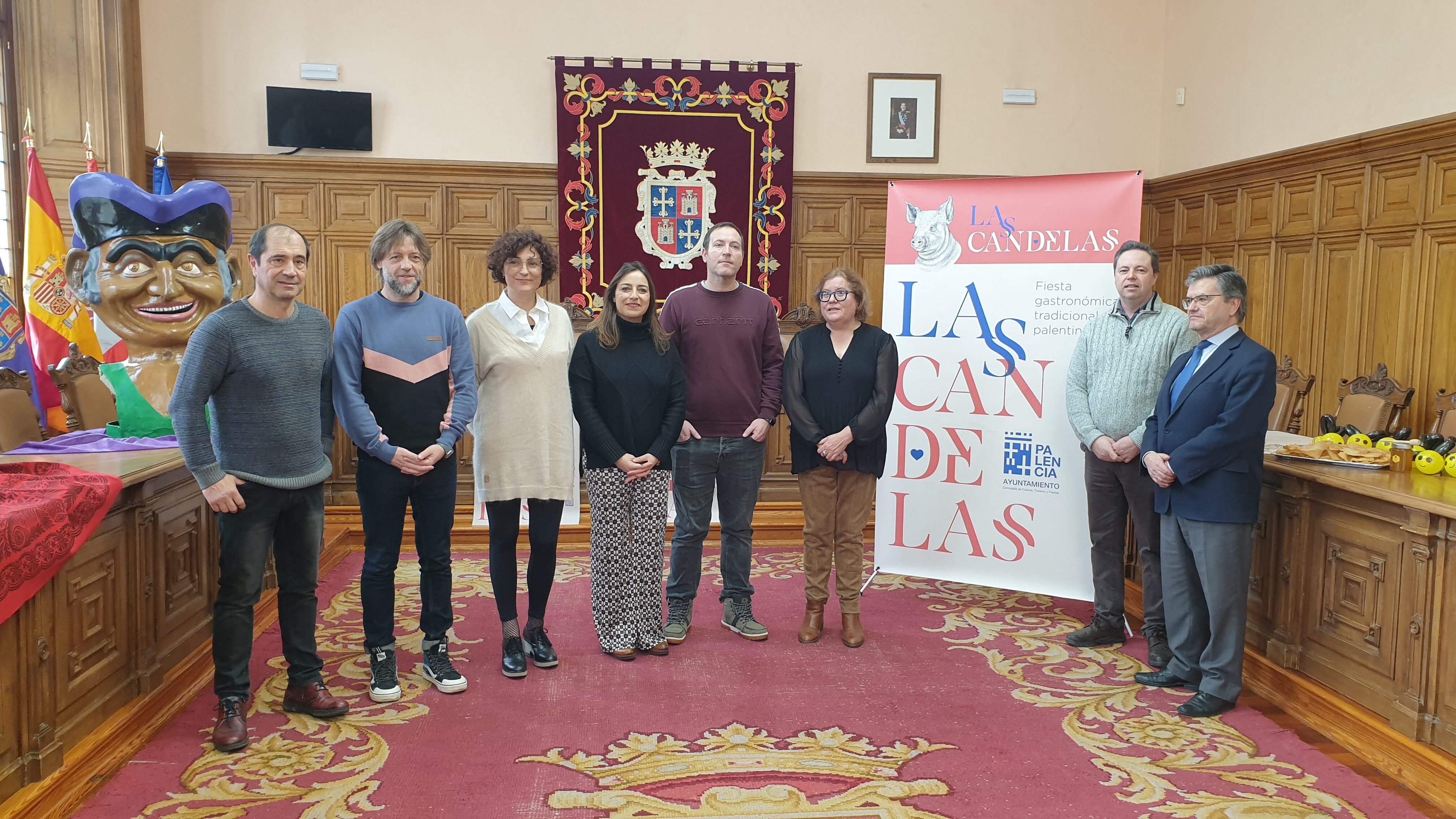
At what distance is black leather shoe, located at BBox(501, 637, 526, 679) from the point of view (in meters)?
3.41

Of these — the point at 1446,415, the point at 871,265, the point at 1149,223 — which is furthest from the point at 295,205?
the point at 1446,415

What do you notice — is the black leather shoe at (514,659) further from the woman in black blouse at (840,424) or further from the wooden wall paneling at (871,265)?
the wooden wall paneling at (871,265)

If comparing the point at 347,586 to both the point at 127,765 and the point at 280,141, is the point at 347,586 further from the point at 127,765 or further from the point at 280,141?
the point at 280,141

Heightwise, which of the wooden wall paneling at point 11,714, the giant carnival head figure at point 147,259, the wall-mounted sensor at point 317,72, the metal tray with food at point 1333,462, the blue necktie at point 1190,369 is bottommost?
the wooden wall paneling at point 11,714

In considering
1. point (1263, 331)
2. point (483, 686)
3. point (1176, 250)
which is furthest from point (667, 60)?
point (483, 686)

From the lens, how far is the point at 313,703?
3.05 meters

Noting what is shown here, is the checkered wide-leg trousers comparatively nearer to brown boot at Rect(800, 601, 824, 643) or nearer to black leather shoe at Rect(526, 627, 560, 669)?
black leather shoe at Rect(526, 627, 560, 669)

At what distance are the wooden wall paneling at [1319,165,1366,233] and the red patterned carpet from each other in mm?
2885

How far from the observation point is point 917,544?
4.43 metres

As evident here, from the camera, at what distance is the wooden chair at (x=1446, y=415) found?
3994 mm

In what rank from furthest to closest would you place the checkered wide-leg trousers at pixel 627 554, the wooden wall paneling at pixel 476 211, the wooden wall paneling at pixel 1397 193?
the wooden wall paneling at pixel 476 211 → the wooden wall paneling at pixel 1397 193 → the checkered wide-leg trousers at pixel 627 554

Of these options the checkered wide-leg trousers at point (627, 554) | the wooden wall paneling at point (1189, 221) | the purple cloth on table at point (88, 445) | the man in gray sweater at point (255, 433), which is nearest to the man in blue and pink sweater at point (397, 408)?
A: the man in gray sweater at point (255, 433)

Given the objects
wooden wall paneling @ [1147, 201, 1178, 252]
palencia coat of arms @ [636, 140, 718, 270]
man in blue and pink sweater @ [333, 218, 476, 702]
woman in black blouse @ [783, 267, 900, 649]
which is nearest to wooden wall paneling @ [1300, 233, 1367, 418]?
wooden wall paneling @ [1147, 201, 1178, 252]

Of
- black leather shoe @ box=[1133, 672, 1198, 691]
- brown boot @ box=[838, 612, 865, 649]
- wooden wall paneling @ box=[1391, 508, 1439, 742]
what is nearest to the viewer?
wooden wall paneling @ box=[1391, 508, 1439, 742]
